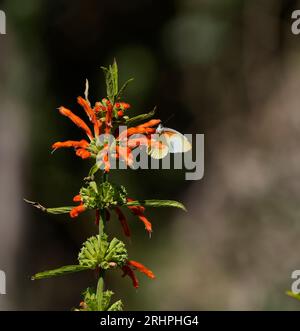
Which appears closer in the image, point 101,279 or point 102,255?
point 101,279

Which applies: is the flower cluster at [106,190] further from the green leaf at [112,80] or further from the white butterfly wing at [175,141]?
the white butterfly wing at [175,141]

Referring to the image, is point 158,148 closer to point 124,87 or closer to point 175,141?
point 124,87

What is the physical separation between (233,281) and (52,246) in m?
1.76

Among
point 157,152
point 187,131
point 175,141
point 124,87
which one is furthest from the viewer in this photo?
point 187,131

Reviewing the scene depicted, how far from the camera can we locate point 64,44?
6.86m

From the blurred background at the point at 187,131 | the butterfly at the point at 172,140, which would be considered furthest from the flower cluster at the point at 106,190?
the blurred background at the point at 187,131

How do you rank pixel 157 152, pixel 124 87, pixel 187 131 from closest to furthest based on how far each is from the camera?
pixel 124 87, pixel 157 152, pixel 187 131

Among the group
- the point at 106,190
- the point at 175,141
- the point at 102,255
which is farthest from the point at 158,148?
the point at 175,141

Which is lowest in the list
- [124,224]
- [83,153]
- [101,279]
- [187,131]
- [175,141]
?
[101,279]

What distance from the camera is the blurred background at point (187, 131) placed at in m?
6.28

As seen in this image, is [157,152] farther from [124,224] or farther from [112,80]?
[112,80]

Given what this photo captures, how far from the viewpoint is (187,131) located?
7.09 meters

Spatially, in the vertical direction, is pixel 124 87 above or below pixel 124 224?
above

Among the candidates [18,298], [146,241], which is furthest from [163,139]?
[146,241]
